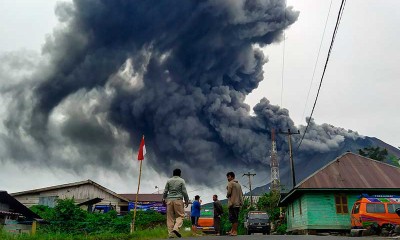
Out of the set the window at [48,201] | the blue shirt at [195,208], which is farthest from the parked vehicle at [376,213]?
the window at [48,201]

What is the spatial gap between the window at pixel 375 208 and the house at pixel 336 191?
5.37m

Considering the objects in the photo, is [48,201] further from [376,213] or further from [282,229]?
[376,213]

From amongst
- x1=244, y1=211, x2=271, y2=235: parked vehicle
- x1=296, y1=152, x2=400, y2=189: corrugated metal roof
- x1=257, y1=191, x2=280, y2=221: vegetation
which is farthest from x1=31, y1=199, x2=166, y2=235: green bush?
x1=257, y1=191, x2=280, y2=221: vegetation

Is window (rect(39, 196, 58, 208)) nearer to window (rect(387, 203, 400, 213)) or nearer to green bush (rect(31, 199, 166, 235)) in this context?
green bush (rect(31, 199, 166, 235))

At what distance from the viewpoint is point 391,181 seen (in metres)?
24.6

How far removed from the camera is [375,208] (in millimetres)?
18109

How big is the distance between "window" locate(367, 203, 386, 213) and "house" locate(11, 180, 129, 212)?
23.4 metres

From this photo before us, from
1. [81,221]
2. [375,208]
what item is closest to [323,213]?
[375,208]

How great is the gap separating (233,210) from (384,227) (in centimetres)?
843

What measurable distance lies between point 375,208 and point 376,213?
0.33m

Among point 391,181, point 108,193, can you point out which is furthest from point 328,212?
point 108,193

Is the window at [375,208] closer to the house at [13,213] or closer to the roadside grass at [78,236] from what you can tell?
the roadside grass at [78,236]

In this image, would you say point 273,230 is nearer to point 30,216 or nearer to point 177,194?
point 30,216

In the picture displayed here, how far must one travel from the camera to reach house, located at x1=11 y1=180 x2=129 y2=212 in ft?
117
